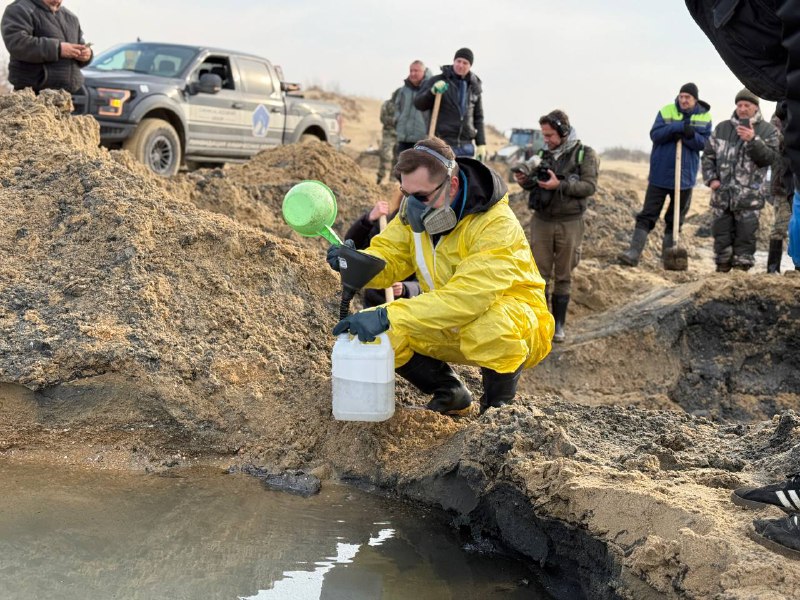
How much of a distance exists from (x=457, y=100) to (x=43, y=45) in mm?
4004

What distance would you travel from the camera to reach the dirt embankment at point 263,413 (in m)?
3.19

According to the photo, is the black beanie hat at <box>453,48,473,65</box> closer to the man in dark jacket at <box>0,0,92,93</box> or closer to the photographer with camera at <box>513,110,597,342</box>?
the photographer with camera at <box>513,110,597,342</box>

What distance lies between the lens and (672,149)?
29.8 ft

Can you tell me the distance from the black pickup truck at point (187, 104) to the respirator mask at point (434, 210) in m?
6.54

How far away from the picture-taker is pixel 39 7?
266 inches

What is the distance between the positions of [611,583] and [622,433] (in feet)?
4.30

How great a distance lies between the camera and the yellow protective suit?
3.84 m

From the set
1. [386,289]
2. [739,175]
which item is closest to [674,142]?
[739,175]

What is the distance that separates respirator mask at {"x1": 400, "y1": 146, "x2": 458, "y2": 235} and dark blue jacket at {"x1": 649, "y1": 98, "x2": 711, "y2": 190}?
5.75 m

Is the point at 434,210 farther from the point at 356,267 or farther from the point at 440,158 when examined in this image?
the point at 356,267

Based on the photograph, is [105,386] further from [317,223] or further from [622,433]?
[622,433]

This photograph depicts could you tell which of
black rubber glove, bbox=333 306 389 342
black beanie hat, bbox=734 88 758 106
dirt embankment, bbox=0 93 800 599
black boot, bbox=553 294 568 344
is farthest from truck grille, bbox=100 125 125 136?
black rubber glove, bbox=333 306 389 342

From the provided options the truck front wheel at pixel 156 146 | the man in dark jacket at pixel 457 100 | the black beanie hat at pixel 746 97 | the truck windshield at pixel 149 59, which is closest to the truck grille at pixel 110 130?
the truck front wheel at pixel 156 146

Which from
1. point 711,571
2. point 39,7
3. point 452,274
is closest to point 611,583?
point 711,571
